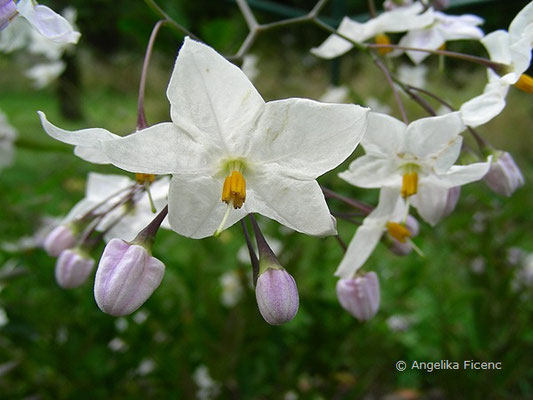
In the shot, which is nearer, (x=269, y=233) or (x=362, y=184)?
(x=362, y=184)

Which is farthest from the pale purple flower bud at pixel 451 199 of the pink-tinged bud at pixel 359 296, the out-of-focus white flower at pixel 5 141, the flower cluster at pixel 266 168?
the out-of-focus white flower at pixel 5 141

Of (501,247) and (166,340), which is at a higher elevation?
(166,340)

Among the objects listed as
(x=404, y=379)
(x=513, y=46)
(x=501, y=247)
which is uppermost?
(x=513, y=46)

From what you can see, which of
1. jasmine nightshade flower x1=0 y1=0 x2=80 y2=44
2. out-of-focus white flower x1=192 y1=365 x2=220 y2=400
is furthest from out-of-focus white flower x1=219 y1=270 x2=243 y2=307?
jasmine nightshade flower x1=0 y1=0 x2=80 y2=44

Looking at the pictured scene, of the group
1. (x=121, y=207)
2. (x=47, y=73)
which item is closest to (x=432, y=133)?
(x=121, y=207)

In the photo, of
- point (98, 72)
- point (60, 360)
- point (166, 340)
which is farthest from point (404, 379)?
point (98, 72)

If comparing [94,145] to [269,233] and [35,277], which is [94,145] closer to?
[35,277]

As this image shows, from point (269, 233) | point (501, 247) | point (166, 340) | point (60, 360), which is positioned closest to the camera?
point (60, 360)

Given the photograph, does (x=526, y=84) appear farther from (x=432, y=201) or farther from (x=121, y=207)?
(x=121, y=207)
